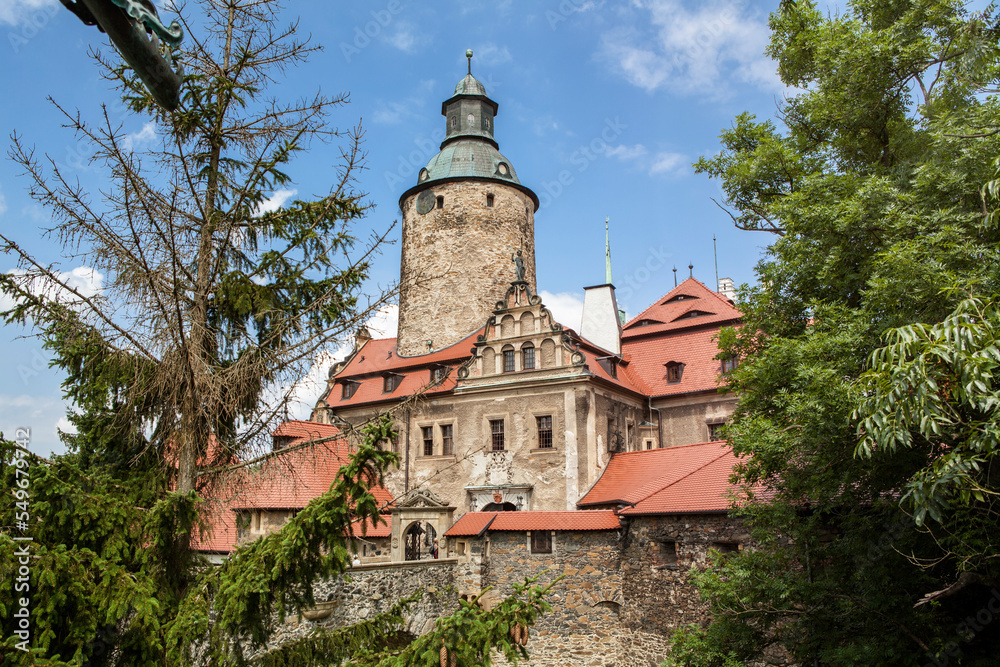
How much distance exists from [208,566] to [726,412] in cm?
1553

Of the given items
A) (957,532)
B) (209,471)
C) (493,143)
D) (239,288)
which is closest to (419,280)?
(239,288)

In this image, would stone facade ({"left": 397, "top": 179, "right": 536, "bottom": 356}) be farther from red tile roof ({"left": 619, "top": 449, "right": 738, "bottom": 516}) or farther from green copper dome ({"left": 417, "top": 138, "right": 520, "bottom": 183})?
red tile roof ({"left": 619, "top": 449, "right": 738, "bottom": 516})

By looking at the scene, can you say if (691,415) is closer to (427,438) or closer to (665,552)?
(665,552)

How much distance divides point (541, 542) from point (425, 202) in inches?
541

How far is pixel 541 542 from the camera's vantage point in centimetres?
1525

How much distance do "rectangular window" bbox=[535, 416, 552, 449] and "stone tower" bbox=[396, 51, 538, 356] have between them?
5984 millimetres

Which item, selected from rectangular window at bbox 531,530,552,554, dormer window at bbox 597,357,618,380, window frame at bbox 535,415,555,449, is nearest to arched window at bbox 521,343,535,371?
window frame at bbox 535,415,555,449

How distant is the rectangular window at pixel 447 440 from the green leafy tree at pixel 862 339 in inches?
382

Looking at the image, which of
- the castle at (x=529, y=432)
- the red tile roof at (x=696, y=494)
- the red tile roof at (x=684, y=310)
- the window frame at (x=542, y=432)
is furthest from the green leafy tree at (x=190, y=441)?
the red tile roof at (x=684, y=310)

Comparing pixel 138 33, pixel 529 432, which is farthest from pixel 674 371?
pixel 138 33

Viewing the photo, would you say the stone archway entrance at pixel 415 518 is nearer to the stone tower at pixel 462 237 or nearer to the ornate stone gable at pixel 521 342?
the ornate stone gable at pixel 521 342

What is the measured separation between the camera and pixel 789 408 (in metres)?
8.38

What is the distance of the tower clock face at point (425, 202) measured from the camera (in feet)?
81.4

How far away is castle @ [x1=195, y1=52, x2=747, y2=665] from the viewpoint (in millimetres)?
14133
